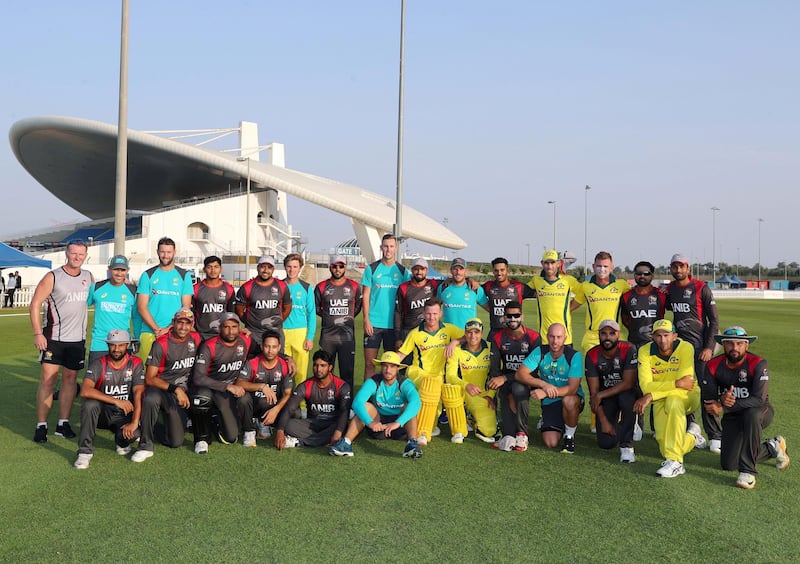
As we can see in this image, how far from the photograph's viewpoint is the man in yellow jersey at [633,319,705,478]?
549cm

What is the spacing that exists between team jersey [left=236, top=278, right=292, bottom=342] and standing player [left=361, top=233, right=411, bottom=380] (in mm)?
1020

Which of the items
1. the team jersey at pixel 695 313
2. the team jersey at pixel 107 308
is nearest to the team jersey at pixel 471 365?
the team jersey at pixel 695 313

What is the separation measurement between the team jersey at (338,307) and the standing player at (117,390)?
2292 millimetres

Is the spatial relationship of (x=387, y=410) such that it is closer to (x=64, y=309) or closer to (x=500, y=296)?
(x=500, y=296)

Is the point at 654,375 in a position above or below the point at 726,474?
above

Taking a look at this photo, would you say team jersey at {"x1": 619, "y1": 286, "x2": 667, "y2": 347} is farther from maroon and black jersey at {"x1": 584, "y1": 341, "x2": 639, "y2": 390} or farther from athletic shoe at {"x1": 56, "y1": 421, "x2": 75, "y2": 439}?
athletic shoe at {"x1": 56, "y1": 421, "x2": 75, "y2": 439}

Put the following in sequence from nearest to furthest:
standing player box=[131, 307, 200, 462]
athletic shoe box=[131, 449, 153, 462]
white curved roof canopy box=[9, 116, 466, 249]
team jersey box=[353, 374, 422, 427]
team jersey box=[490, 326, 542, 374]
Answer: athletic shoe box=[131, 449, 153, 462], standing player box=[131, 307, 200, 462], team jersey box=[353, 374, 422, 427], team jersey box=[490, 326, 542, 374], white curved roof canopy box=[9, 116, 466, 249]

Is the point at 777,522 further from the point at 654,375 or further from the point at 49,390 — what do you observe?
the point at 49,390

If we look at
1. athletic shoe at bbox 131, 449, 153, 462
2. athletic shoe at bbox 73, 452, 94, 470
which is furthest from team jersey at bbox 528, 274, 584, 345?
athletic shoe at bbox 73, 452, 94, 470

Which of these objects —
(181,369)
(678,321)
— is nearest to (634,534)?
(678,321)

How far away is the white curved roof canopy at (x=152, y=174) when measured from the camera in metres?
49.8

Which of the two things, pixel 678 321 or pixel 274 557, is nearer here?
pixel 274 557

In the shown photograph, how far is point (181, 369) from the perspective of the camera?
6.39 m

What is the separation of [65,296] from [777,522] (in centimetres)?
619
